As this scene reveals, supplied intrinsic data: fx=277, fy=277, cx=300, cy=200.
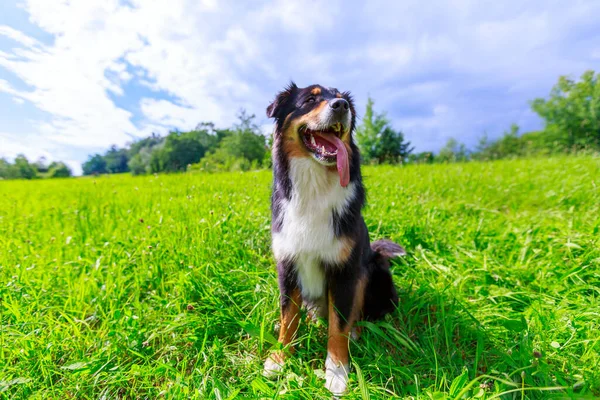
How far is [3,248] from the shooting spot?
3055mm

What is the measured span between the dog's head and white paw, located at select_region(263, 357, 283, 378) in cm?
124

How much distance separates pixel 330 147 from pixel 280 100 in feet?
2.09

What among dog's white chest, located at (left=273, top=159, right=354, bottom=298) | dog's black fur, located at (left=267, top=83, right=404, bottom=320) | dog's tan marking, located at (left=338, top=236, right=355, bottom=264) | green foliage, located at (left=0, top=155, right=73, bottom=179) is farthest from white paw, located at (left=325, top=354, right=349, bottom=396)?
green foliage, located at (left=0, top=155, right=73, bottom=179)

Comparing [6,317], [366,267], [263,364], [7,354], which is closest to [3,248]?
[6,317]

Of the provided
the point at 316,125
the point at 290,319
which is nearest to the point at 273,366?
the point at 290,319

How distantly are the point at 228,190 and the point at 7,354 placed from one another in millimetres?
3184

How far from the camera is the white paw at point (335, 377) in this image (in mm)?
1648

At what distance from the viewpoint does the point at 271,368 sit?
1781 millimetres

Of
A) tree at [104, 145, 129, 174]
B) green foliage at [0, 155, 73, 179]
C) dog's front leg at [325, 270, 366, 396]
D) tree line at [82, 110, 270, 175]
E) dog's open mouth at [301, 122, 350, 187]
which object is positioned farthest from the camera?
tree at [104, 145, 129, 174]

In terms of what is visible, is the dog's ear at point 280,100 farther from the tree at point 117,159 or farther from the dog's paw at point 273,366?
the tree at point 117,159

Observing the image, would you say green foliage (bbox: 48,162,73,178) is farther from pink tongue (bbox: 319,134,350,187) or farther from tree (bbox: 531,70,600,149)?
tree (bbox: 531,70,600,149)

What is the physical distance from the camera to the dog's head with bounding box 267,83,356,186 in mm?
1909

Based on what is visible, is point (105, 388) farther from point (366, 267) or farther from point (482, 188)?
point (482, 188)

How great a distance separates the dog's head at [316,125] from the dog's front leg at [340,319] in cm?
67
